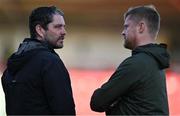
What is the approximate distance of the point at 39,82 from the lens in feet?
8.66

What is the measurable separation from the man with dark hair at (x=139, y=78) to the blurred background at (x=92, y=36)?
2.58 m

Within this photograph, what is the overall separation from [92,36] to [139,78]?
9.21 ft

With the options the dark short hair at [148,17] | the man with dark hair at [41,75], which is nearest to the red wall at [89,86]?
the man with dark hair at [41,75]

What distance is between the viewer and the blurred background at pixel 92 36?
529 cm

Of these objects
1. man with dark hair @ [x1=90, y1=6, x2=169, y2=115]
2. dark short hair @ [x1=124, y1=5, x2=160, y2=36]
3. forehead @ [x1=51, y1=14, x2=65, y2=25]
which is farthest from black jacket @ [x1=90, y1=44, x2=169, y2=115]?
forehead @ [x1=51, y1=14, x2=65, y2=25]

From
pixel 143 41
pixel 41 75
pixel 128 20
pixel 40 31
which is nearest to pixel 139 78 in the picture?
pixel 143 41

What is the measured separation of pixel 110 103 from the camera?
2564 mm

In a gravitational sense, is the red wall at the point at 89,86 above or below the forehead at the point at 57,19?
below

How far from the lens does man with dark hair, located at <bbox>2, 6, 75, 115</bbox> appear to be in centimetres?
261

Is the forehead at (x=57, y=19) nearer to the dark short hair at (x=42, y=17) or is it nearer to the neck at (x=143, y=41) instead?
the dark short hair at (x=42, y=17)

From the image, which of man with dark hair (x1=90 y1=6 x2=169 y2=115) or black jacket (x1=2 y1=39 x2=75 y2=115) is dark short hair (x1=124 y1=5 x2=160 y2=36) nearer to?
man with dark hair (x1=90 y1=6 x2=169 y2=115)

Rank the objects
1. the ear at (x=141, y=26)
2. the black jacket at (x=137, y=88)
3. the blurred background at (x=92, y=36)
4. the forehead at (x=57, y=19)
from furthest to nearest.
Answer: the blurred background at (x=92, y=36) < the forehead at (x=57, y=19) < the ear at (x=141, y=26) < the black jacket at (x=137, y=88)

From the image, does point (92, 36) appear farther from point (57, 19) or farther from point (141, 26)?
point (141, 26)

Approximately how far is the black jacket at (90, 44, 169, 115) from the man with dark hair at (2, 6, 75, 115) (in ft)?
0.64
